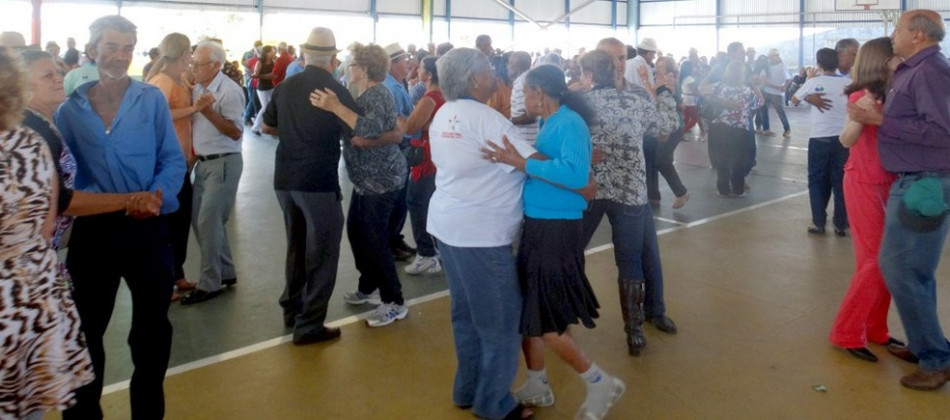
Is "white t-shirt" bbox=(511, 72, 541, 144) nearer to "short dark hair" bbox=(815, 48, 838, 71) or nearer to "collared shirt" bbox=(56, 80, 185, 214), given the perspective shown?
"collared shirt" bbox=(56, 80, 185, 214)

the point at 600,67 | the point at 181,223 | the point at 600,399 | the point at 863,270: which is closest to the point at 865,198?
the point at 863,270

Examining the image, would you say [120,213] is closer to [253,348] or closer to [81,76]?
[253,348]

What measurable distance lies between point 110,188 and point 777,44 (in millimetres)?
27545

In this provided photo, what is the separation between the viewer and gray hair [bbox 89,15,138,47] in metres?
2.64

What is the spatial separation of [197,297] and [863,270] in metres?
3.67

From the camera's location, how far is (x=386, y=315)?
4.24 meters

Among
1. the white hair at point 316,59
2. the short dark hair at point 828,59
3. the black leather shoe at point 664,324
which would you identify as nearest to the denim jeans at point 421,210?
the white hair at point 316,59

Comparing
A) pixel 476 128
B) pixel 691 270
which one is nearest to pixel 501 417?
pixel 476 128

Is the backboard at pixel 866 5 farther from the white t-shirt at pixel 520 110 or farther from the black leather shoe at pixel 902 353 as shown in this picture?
the white t-shirt at pixel 520 110

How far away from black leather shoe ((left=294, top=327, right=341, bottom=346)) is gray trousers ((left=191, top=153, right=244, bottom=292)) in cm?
106

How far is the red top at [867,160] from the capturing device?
354 cm

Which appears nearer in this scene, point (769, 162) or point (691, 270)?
point (691, 270)

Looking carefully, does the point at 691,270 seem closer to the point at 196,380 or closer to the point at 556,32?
the point at 196,380

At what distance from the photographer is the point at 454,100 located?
288cm
